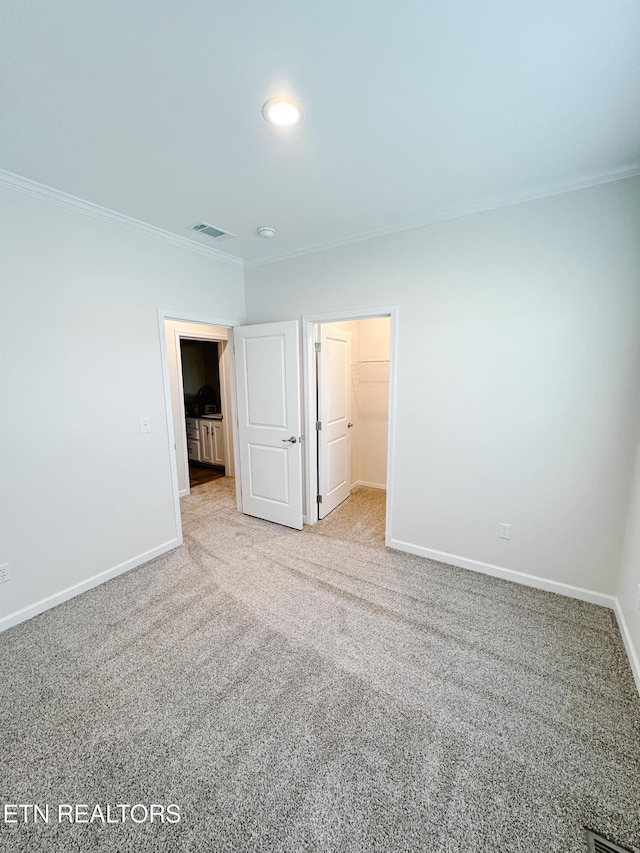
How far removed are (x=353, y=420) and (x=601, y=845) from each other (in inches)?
145

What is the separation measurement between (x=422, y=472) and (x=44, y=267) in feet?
9.93

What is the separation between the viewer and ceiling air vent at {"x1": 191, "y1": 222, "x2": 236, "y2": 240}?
264cm

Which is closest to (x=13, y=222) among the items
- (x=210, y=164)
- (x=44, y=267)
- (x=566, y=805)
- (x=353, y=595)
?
(x=44, y=267)

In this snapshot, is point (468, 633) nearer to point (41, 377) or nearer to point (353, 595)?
point (353, 595)

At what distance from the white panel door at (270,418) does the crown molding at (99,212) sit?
780 mm

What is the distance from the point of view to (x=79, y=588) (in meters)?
2.44

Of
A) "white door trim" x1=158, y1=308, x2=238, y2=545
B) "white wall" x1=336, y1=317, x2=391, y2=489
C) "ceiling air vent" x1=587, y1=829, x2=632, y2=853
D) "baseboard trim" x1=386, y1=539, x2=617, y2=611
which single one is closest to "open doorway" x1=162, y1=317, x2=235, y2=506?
"white door trim" x1=158, y1=308, x2=238, y2=545

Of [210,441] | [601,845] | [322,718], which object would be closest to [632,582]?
[601,845]

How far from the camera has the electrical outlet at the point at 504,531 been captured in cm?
252

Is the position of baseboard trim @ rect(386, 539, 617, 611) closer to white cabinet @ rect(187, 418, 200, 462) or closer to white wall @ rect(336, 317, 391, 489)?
white wall @ rect(336, 317, 391, 489)

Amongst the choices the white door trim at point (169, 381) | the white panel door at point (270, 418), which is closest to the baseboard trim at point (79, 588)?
the white door trim at point (169, 381)

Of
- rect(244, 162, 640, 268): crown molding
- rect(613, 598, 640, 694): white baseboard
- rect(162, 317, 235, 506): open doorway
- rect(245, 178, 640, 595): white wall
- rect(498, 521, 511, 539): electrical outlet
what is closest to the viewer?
rect(613, 598, 640, 694): white baseboard

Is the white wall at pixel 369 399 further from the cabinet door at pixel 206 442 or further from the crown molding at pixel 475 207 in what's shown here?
the cabinet door at pixel 206 442

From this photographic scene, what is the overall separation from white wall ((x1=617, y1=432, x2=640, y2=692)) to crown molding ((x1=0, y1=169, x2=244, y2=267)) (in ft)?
11.9
